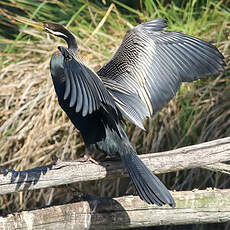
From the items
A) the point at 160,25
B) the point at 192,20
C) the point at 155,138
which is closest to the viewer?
the point at 160,25

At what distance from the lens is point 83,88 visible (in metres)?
2.35

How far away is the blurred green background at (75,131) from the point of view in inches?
152

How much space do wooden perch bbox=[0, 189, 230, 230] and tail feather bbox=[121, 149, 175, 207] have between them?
23cm

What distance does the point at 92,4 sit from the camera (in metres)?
4.64

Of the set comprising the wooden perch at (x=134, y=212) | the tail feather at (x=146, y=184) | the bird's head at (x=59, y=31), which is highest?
the bird's head at (x=59, y=31)

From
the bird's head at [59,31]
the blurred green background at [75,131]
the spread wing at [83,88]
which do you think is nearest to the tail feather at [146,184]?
the spread wing at [83,88]

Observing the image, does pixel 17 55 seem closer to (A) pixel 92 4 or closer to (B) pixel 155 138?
(A) pixel 92 4

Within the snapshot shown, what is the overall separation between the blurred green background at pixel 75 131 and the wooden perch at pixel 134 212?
893mm

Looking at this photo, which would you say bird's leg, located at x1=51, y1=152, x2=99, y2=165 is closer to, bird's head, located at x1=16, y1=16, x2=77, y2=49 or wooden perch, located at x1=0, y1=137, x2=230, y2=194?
wooden perch, located at x1=0, y1=137, x2=230, y2=194

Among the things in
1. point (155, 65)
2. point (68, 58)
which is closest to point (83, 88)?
point (68, 58)

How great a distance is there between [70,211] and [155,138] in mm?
1279

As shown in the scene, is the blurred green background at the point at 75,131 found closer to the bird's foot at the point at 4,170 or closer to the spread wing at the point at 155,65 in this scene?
the spread wing at the point at 155,65

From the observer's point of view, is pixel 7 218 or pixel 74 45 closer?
pixel 7 218

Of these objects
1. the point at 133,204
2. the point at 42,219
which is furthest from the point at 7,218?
the point at 133,204
